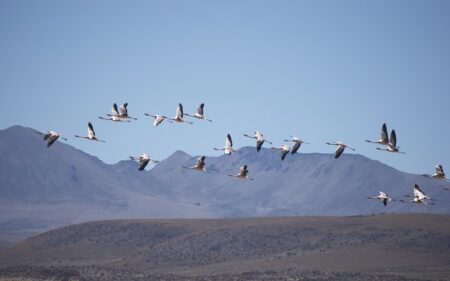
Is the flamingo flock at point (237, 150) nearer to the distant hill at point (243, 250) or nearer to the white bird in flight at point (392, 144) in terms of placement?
the white bird in flight at point (392, 144)

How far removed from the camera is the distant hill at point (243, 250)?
89188 mm

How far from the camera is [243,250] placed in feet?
381

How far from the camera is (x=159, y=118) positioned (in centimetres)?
5144

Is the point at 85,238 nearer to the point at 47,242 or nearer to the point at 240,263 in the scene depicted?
the point at 47,242

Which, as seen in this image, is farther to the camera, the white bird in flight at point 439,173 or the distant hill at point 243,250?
the distant hill at point 243,250

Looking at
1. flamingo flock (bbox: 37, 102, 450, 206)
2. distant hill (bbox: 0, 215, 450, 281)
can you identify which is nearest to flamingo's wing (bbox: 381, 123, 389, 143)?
flamingo flock (bbox: 37, 102, 450, 206)

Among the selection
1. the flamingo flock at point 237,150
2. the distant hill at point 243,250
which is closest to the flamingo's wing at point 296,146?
the flamingo flock at point 237,150

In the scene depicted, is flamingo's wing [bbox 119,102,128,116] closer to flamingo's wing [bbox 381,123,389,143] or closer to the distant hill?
flamingo's wing [bbox 381,123,389,143]

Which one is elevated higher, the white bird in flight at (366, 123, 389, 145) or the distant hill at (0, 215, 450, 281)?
the white bird in flight at (366, 123, 389, 145)

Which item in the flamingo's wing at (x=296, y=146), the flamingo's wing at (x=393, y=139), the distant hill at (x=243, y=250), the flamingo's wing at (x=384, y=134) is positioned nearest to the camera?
the flamingo's wing at (x=393, y=139)

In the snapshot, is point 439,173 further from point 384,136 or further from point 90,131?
point 90,131

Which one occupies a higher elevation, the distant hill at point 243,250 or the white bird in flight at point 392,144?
the white bird in flight at point 392,144

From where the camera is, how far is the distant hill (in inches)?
3511

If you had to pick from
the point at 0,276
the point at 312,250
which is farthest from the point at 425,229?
the point at 0,276
